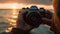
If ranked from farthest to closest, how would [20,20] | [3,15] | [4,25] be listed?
[3,15]
[4,25]
[20,20]

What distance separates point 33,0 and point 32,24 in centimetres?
403

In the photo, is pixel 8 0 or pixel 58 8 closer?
pixel 58 8

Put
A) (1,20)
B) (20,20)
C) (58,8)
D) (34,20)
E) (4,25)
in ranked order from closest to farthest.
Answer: (58,8), (34,20), (20,20), (4,25), (1,20)

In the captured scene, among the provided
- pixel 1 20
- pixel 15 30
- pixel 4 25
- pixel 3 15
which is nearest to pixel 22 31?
pixel 15 30

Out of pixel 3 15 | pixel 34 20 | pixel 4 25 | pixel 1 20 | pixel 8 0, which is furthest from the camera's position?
pixel 8 0

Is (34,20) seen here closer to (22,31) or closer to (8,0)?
(22,31)

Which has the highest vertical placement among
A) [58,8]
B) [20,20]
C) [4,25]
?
[58,8]

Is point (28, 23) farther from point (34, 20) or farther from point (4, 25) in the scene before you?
point (4, 25)

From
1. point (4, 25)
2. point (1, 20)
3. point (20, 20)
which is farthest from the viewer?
point (1, 20)

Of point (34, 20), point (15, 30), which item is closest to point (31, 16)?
point (34, 20)

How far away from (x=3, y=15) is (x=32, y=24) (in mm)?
1593

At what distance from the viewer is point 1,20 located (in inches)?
109

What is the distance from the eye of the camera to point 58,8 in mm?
1346

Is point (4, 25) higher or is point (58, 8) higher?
point (58, 8)
